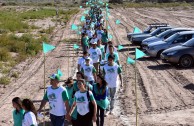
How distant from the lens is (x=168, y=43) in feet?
71.3

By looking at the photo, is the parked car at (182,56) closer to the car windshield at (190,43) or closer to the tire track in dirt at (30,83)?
the car windshield at (190,43)

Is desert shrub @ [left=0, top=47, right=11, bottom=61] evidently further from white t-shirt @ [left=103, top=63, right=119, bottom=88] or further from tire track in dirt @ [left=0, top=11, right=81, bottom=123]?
white t-shirt @ [left=103, top=63, right=119, bottom=88]

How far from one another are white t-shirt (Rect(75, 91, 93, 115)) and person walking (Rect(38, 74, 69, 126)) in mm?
216

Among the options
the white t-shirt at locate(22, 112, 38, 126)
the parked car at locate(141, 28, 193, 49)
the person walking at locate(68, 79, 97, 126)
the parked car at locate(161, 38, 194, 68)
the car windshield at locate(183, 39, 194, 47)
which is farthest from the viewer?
the parked car at locate(141, 28, 193, 49)

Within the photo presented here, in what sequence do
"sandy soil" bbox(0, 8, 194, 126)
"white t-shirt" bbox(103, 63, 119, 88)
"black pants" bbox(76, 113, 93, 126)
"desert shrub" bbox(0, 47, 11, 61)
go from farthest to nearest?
"desert shrub" bbox(0, 47, 11, 61), "sandy soil" bbox(0, 8, 194, 126), "white t-shirt" bbox(103, 63, 119, 88), "black pants" bbox(76, 113, 93, 126)

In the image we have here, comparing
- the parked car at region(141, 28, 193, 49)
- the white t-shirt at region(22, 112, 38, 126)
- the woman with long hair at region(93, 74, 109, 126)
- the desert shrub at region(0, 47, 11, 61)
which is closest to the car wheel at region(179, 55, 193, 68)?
the parked car at region(141, 28, 193, 49)

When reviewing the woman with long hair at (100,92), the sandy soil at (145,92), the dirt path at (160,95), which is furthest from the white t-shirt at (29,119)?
the dirt path at (160,95)

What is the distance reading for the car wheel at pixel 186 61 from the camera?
19.5m

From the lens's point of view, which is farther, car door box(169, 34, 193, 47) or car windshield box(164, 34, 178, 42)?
car windshield box(164, 34, 178, 42)

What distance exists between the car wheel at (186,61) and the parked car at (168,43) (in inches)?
83.9

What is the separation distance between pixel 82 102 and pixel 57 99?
0.49 meters

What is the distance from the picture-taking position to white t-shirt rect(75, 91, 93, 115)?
26.1ft

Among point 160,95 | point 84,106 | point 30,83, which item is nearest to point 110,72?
point 84,106

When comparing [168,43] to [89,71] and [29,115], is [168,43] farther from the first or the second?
[29,115]
